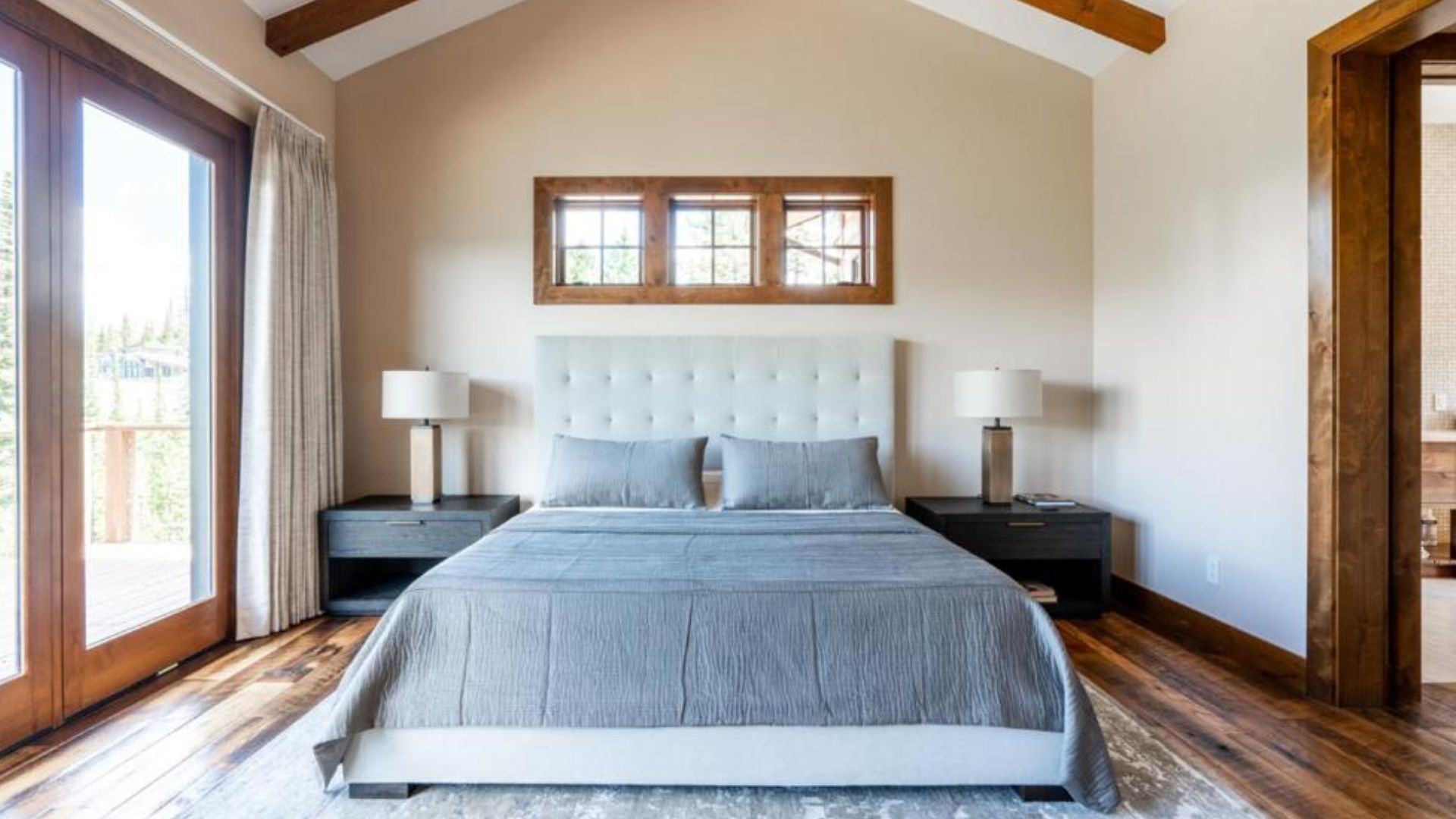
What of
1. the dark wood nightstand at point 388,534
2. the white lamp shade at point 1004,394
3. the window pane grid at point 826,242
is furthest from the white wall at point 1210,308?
the dark wood nightstand at point 388,534

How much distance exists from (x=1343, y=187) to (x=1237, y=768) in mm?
2001

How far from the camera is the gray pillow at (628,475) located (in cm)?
321

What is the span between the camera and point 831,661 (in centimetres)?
180

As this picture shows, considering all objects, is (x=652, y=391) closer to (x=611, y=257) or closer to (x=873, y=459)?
(x=611, y=257)

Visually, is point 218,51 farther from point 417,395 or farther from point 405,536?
point 405,536

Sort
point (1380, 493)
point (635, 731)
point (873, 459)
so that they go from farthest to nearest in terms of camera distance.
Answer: point (873, 459)
point (1380, 493)
point (635, 731)

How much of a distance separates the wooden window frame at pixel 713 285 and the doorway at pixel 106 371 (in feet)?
4.66

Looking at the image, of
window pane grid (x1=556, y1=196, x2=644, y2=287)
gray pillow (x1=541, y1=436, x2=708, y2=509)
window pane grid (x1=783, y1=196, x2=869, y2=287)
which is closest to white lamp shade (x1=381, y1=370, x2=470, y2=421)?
gray pillow (x1=541, y1=436, x2=708, y2=509)

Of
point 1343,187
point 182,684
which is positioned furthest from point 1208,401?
point 182,684

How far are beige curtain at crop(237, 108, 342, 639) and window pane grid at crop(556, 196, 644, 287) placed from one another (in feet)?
3.96

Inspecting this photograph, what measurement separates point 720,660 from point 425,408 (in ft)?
7.35

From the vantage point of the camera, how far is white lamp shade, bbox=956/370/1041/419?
335 cm

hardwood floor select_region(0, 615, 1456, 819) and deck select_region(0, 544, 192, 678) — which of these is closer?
hardwood floor select_region(0, 615, 1456, 819)

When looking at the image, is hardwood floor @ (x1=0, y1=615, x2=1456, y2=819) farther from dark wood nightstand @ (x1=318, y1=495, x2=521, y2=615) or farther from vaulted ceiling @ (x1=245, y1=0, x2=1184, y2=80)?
vaulted ceiling @ (x1=245, y1=0, x2=1184, y2=80)
